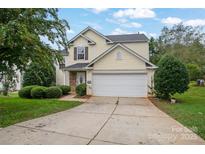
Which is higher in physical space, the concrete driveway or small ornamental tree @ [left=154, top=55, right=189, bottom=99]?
small ornamental tree @ [left=154, top=55, right=189, bottom=99]

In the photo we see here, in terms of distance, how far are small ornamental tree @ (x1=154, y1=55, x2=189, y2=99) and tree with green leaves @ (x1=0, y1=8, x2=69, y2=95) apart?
733cm

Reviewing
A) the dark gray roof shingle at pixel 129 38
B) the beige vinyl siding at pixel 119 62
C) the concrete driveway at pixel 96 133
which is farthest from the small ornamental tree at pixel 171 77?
the dark gray roof shingle at pixel 129 38

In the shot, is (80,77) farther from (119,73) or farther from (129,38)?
(129,38)

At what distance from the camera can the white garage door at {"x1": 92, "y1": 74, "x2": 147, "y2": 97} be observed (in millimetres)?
16453

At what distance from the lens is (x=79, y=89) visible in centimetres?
1680

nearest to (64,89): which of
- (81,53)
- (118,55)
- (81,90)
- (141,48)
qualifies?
(81,90)

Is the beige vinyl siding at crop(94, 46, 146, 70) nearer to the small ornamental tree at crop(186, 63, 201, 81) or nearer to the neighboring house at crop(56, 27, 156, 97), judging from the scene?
the neighboring house at crop(56, 27, 156, 97)

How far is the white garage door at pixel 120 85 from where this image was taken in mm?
16453

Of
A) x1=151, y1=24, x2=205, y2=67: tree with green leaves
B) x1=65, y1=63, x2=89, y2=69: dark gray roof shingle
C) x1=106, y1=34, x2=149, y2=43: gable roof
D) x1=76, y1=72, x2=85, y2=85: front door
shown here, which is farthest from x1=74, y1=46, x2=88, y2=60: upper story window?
x1=151, y1=24, x2=205, y2=67: tree with green leaves

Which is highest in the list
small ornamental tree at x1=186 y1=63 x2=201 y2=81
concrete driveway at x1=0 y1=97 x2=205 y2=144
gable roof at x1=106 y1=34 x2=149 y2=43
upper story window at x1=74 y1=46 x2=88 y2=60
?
gable roof at x1=106 y1=34 x2=149 y2=43

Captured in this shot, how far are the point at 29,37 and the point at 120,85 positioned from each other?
10.6 metres

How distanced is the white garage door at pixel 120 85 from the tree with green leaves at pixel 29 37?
700cm

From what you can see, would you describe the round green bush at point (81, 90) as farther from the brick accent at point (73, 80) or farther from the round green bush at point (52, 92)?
the brick accent at point (73, 80)
